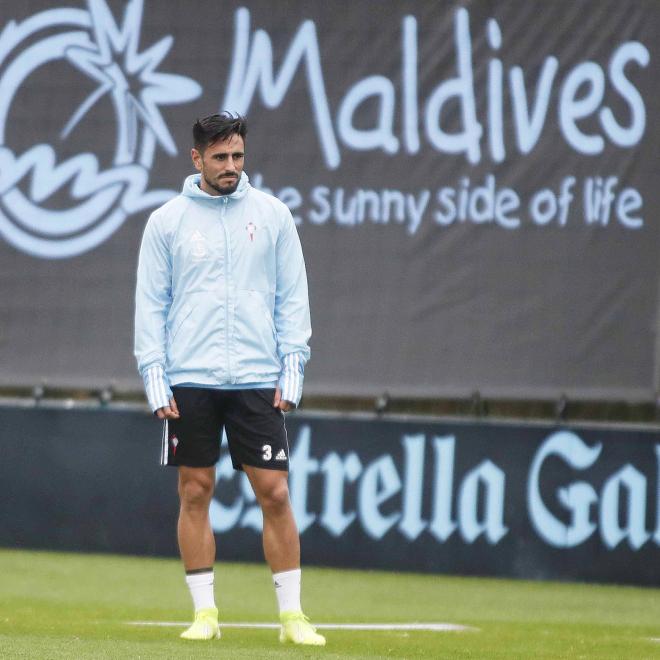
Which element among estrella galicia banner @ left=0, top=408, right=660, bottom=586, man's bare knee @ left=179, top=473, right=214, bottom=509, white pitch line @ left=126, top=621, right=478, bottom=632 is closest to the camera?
man's bare knee @ left=179, top=473, right=214, bottom=509

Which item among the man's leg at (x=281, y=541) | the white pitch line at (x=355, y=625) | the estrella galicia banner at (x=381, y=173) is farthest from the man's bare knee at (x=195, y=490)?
the estrella galicia banner at (x=381, y=173)

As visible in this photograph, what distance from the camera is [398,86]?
865 centimetres

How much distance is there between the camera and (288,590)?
210 inches

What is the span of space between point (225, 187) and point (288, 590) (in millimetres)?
1277

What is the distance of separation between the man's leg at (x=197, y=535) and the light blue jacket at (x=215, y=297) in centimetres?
29

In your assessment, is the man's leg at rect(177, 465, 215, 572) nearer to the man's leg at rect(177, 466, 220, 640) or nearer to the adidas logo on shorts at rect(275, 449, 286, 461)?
the man's leg at rect(177, 466, 220, 640)

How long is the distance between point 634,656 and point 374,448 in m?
3.16

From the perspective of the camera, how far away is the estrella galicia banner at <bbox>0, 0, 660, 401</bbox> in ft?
27.7

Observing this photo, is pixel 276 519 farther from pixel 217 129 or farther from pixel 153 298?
pixel 217 129

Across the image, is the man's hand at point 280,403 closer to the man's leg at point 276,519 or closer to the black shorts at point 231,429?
the black shorts at point 231,429

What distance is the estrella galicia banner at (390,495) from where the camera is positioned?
8.12 meters

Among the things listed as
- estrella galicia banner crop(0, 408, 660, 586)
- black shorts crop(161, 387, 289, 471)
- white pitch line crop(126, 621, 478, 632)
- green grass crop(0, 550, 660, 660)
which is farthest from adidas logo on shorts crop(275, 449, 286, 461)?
estrella galicia banner crop(0, 408, 660, 586)

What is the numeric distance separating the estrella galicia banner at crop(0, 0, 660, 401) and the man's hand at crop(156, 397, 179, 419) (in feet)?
10.7

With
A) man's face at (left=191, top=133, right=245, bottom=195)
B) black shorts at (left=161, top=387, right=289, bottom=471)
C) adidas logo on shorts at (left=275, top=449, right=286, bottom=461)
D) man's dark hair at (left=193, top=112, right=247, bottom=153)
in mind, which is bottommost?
adidas logo on shorts at (left=275, top=449, right=286, bottom=461)
